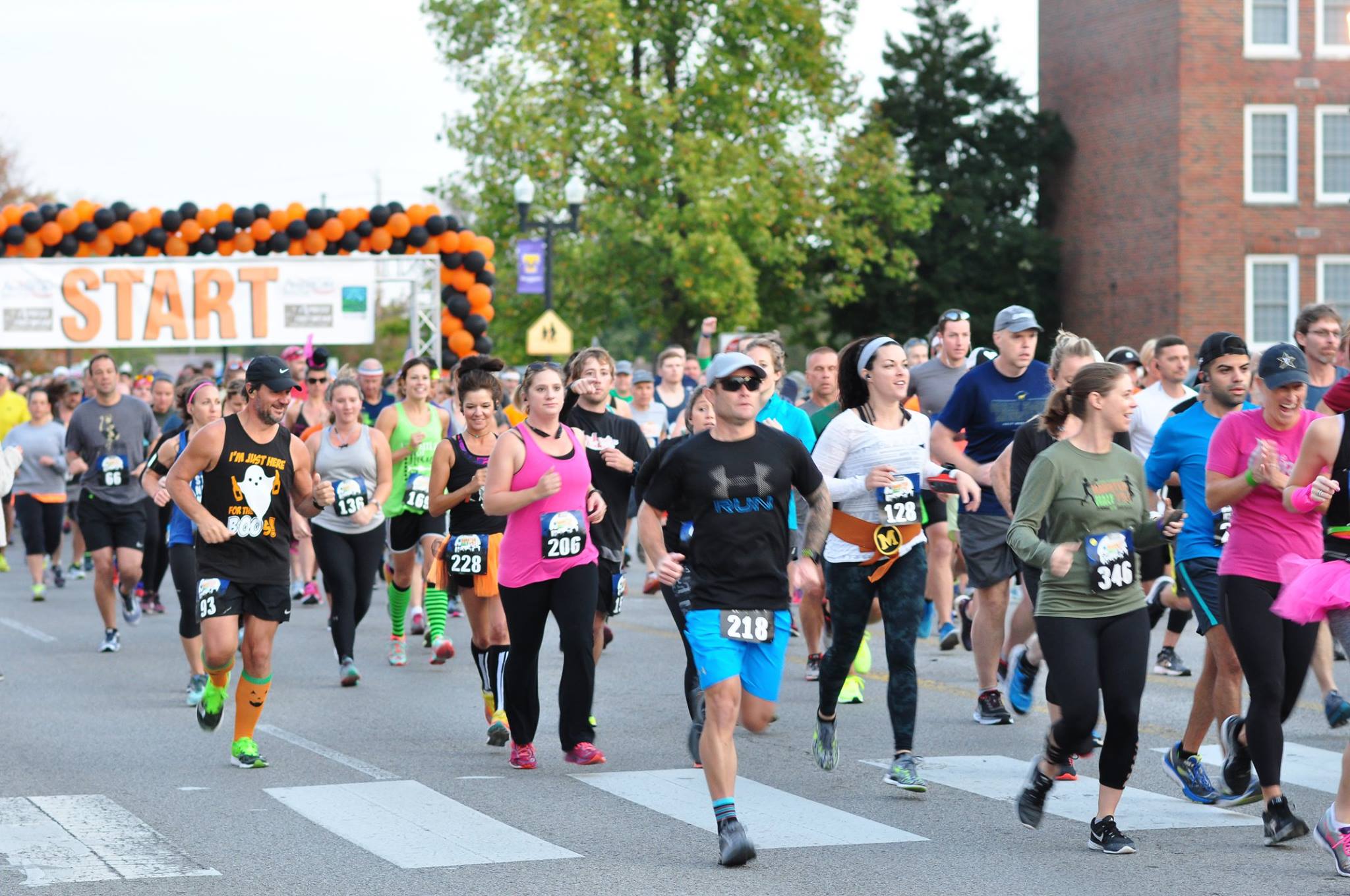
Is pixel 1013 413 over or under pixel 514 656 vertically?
over

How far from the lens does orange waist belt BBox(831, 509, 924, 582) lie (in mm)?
8227

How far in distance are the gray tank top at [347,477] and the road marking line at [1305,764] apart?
5.12m

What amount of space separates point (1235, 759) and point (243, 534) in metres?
4.58

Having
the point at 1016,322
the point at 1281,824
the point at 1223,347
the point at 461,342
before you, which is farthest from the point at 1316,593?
the point at 461,342

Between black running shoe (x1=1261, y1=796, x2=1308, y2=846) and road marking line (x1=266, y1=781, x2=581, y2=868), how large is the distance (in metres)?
2.54

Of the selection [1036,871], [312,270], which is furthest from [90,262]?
[1036,871]

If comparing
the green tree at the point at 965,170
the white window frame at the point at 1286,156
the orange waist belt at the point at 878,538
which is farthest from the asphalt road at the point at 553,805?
the green tree at the point at 965,170

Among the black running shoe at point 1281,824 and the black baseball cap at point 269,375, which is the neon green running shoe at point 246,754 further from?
the black running shoe at point 1281,824

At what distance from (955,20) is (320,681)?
39875 millimetres

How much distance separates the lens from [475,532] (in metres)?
10.4

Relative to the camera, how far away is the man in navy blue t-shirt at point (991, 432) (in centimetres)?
987

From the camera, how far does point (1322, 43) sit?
41375 mm

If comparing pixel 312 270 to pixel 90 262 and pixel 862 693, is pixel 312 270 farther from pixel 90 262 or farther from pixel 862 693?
pixel 862 693

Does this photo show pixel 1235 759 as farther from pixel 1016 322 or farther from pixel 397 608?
pixel 397 608
